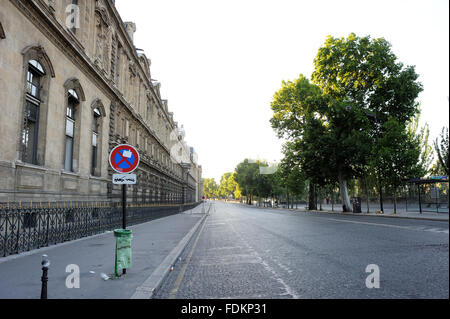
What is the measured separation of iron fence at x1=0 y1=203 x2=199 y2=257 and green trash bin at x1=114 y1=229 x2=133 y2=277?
3.61 meters

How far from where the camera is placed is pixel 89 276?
222 inches

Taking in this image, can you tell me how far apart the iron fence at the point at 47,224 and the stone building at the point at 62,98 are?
67.4 inches

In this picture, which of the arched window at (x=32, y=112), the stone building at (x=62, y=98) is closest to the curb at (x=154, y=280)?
the stone building at (x=62, y=98)

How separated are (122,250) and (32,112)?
898 centimetres

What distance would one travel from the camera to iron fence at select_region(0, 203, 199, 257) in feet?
25.3

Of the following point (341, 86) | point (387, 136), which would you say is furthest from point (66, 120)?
point (341, 86)

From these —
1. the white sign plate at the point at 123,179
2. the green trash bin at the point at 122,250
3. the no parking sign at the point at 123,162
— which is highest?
the no parking sign at the point at 123,162

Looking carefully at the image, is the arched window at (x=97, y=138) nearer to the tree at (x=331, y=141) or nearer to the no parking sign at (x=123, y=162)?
the no parking sign at (x=123, y=162)

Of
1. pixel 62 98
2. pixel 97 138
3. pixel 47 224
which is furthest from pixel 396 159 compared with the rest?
pixel 47 224

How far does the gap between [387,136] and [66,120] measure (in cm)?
2334

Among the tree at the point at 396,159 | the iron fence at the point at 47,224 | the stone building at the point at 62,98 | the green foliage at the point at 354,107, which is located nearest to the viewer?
the iron fence at the point at 47,224

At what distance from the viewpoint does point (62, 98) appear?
1404cm

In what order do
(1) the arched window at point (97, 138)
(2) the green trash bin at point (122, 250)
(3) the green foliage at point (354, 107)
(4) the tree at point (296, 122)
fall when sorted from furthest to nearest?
(4) the tree at point (296, 122), (3) the green foliage at point (354, 107), (1) the arched window at point (97, 138), (2) the green trash bin at point (122, 250)

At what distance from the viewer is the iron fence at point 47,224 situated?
7727 mm
